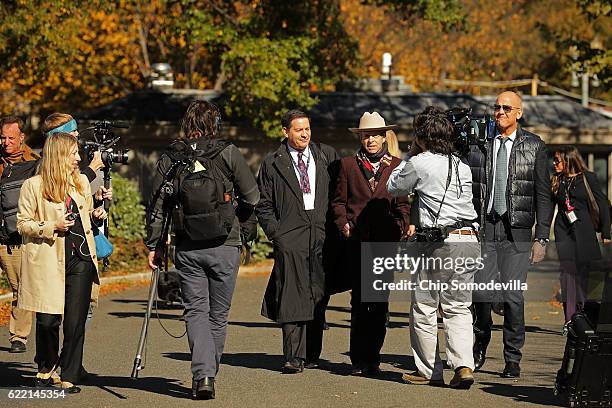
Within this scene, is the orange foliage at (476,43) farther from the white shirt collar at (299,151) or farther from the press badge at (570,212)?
the white shirt collar at (299,151)

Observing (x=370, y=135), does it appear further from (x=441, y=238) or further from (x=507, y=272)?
(x=507, y=272)

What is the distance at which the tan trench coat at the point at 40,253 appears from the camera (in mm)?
9633

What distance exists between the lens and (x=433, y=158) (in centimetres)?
1015

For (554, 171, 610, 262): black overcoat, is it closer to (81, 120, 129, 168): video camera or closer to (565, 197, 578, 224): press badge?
(565, 197, 578, 224): press badge

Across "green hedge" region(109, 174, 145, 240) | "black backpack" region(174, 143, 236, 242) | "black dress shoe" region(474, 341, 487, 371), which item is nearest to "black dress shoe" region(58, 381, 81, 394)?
"black backpack" region(174, 143, 236, 242)

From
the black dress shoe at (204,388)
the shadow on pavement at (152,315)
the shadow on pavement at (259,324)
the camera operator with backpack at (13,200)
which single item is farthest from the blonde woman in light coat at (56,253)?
the shadow on pavement at (152,315)

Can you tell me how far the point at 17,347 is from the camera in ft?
40.3

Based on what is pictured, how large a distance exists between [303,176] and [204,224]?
1977mm

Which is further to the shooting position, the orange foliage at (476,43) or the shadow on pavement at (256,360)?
the orange foliage at (476,43)

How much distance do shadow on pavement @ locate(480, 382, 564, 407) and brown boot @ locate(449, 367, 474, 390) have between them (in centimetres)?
16

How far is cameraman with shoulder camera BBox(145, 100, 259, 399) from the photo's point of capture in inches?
372

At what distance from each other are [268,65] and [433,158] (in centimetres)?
1333

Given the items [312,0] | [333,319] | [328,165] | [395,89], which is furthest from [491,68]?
[328,165]

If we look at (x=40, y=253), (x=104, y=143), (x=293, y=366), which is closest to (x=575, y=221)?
(x=293, y=366)
